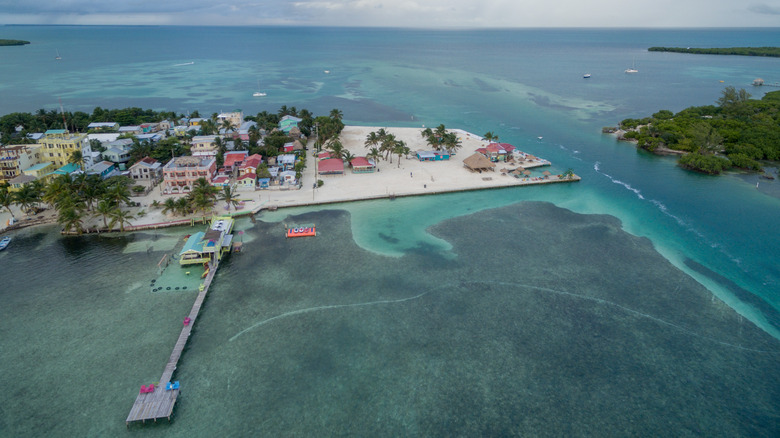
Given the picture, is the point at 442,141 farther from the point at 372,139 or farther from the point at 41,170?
the point at 41,170

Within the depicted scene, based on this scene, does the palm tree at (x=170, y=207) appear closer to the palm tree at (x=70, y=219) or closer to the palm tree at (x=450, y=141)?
the palm tree at (x=70, y=219)

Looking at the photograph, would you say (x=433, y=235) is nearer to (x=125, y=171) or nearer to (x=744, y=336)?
(x=744, y=336)

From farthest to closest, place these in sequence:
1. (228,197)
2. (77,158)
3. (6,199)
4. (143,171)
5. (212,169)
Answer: (212,169)
(143,171)
(77,158)
(228,197)
(6,199)

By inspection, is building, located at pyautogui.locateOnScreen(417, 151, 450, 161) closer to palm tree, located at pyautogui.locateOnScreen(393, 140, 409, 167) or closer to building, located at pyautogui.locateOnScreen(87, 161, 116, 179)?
palm tree, located at pyautogui.locateOnScreen(393, 140, 409, 167)

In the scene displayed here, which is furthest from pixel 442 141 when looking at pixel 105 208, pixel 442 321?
pixel 105 208

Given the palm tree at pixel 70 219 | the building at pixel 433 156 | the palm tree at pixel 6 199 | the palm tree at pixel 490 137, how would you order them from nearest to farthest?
the palm tree at pixel 70 219 → the palm tree at pixel 6 199 → the building at pixel 433 156 → the palm tree at pixel 490 137

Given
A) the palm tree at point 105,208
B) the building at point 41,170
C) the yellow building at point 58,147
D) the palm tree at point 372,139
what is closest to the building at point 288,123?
the palm tree at point 372,139
